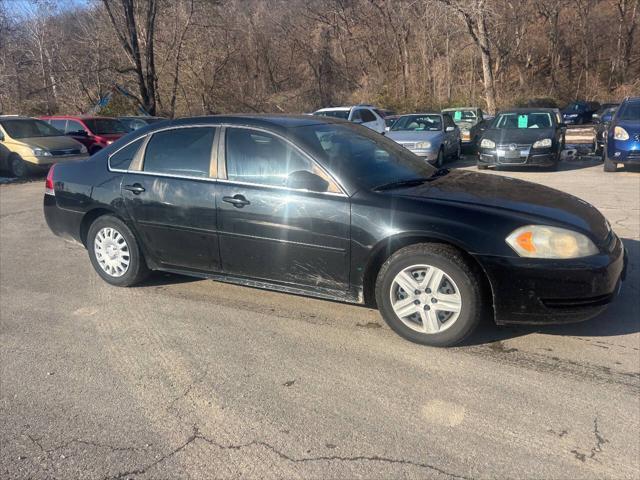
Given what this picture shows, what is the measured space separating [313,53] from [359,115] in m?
29.0

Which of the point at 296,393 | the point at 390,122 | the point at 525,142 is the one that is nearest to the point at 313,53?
the point at 390,122

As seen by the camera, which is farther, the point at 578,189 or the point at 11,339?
the point at 578,189

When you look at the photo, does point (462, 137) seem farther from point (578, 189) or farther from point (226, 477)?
point (226, 477)

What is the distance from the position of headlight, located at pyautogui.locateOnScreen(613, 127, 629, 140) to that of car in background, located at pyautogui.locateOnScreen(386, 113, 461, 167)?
3.92m

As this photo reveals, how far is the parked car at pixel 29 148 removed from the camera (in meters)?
13.8

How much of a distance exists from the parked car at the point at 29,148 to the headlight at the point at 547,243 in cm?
1312

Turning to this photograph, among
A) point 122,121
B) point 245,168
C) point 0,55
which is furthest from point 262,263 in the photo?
point 0,55

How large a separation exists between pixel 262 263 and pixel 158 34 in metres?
28.4

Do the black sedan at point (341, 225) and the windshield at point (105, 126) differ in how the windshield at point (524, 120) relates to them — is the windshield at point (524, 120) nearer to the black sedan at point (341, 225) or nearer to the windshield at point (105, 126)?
the black sedan at point (341, 225)

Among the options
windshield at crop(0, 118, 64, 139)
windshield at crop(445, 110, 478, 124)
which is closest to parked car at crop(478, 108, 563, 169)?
windshield at crop(445, 110, 478, 124)

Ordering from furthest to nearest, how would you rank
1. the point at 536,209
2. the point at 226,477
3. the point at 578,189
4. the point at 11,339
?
the point at 578,189, the point at 11,339, the point at 536,209, the point at 226,477

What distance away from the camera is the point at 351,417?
2.94 metres

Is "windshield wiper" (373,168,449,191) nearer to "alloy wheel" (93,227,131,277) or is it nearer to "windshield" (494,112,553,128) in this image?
"alloy wheel" (93,227,131,277)

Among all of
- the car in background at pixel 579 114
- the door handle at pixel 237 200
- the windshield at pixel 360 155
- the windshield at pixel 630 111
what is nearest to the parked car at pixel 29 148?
the door handle at pixel 237 200
